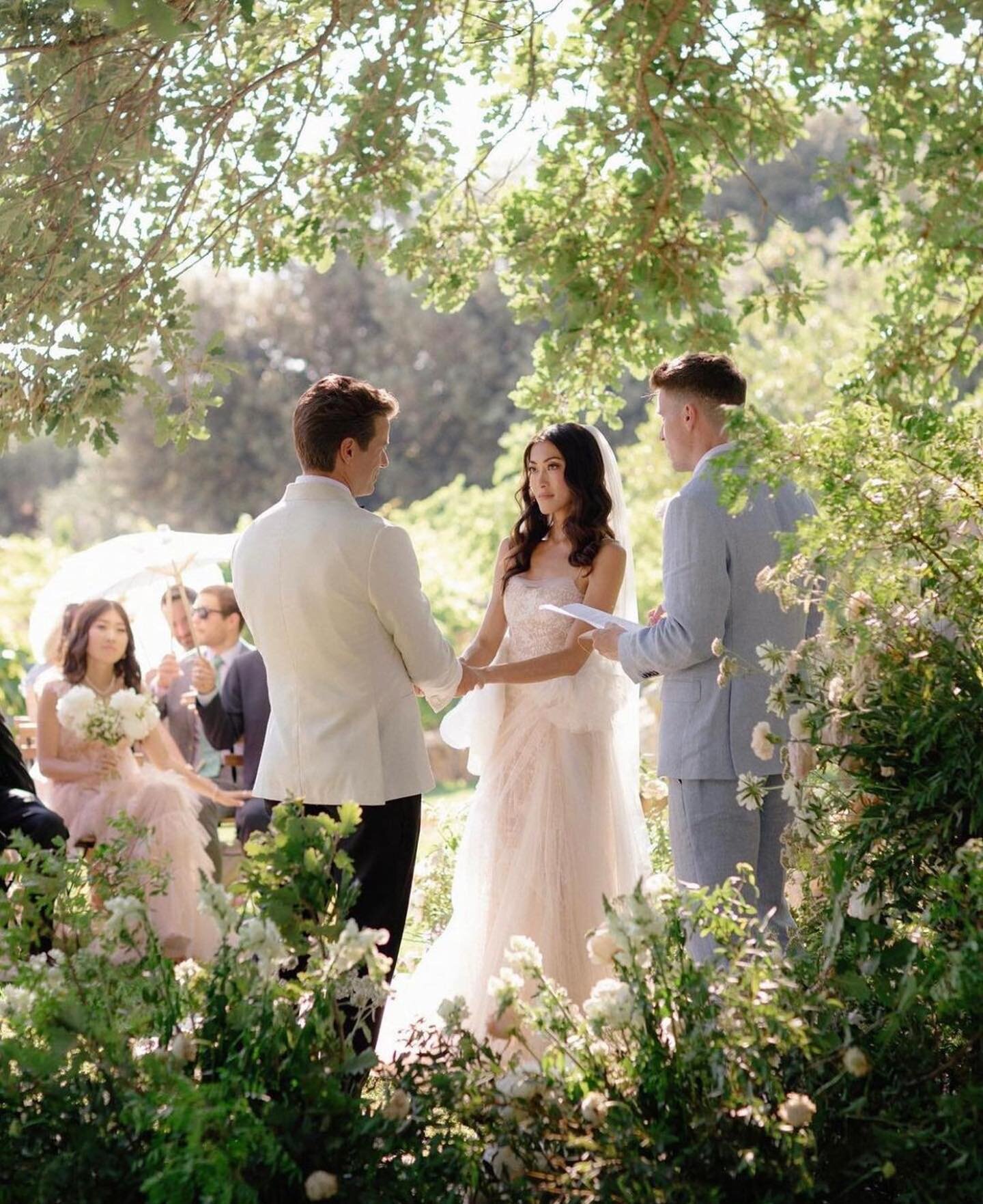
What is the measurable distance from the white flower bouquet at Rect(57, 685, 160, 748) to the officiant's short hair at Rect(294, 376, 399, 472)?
3128 millimetres

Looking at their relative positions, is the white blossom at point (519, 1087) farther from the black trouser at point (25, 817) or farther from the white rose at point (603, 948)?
the black trouser at point (25, 817)

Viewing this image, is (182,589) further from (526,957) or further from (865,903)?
(865,903)

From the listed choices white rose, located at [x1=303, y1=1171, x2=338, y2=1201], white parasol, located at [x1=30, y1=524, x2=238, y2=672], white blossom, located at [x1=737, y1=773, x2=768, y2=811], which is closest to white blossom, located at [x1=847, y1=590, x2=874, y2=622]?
white blossom, located at [x1=737, y1=773, x2=768, y2=811]

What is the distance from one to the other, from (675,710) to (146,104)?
223 cm

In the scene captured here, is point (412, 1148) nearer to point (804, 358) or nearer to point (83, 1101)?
point (83, 1101)

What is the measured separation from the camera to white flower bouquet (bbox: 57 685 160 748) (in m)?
6.66

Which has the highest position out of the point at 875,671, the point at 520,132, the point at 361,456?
the point at 520,132

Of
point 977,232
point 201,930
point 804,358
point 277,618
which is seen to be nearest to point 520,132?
point 977,232

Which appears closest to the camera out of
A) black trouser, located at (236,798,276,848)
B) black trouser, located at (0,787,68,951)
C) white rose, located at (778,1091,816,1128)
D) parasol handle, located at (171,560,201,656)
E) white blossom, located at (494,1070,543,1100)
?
white rose, located at (778,1091,816,1128)

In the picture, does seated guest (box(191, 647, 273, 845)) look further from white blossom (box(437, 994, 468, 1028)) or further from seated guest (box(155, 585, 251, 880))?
white blossom (box(437, 994, 468, 1028))

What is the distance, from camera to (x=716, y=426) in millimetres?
3840

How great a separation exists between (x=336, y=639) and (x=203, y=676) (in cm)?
376

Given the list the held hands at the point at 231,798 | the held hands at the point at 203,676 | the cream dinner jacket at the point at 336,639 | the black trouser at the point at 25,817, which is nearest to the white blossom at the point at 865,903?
the cream dinner jacket at the point at 336,639

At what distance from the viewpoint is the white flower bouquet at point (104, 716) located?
6.66 metres
